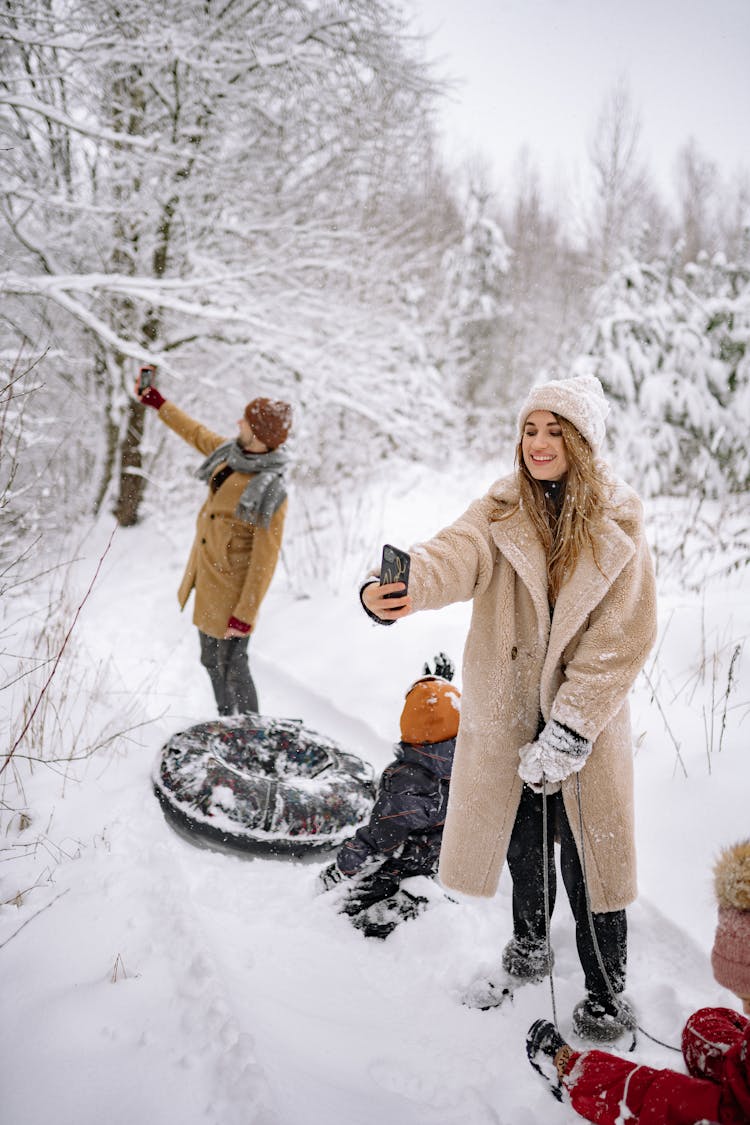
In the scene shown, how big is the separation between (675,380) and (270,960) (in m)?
9.35

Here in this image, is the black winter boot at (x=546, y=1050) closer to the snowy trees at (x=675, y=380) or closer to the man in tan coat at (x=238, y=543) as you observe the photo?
the man in tan coat at (x=238, y=543)

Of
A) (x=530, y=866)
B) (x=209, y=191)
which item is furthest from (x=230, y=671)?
(x=209, y=191)

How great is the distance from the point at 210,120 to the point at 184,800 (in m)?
6.87

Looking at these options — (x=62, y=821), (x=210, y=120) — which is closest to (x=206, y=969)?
(x=62, y=821)

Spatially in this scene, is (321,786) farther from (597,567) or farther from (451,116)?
(451,116)

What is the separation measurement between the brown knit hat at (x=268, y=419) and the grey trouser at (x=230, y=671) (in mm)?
1156

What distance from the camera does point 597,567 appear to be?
170 centimetres

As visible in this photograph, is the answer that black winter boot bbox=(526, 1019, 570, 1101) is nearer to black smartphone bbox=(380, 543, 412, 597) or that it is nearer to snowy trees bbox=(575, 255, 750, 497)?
black smartphone bbox=(380, 543, 412, 597)

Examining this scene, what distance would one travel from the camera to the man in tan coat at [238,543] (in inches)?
134

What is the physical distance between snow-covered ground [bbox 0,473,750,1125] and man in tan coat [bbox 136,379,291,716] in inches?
22.1

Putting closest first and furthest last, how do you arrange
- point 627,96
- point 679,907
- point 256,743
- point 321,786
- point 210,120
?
point 679,907 → point 321,786 → point 256,743 → point 210,120 → point 627,96

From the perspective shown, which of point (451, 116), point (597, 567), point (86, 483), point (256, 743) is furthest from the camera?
point (86, 483)

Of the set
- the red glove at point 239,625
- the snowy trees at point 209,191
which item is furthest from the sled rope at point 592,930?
the snowy trees at point 209,191

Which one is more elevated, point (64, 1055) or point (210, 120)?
point (210, 120)
